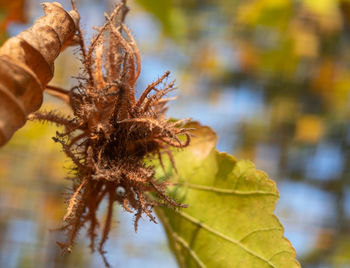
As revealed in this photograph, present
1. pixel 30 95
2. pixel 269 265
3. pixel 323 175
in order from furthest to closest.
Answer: pixel 323 175 < pixel 269 265 < pixel 30 95

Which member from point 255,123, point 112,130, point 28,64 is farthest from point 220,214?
point 255,123

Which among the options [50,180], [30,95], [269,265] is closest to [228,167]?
[269,265]

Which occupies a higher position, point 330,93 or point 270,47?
point 270,47

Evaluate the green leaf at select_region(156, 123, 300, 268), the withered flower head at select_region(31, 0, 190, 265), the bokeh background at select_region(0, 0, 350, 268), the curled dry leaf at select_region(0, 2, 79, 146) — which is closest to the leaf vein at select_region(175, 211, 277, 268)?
the green leaf at select_region(156, 123, 300, 268)

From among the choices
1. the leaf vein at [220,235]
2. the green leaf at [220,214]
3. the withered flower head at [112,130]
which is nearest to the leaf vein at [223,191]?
the green leaf at [220,214]

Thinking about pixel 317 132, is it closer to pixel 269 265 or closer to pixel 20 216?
pixel 20 216

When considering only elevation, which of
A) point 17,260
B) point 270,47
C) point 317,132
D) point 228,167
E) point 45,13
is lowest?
point 17,260
